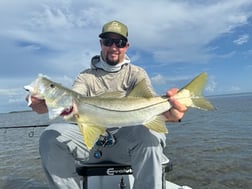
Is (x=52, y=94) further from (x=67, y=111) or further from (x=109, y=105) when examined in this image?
(x=109, y=105)

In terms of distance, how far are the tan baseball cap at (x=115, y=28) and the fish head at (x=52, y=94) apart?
1.48 m

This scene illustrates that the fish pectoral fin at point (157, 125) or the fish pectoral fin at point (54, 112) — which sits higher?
the fish pectoral fin at point (54, 112)

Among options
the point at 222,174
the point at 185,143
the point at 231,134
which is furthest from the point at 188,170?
the point at 231,134

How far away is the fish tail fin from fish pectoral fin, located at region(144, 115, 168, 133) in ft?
1.03

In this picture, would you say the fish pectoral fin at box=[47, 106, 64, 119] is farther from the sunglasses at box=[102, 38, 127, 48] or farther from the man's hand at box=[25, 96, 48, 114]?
the sunglasses at box=[102, 38, 127, 48]

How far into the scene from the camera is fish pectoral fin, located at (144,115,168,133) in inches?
137

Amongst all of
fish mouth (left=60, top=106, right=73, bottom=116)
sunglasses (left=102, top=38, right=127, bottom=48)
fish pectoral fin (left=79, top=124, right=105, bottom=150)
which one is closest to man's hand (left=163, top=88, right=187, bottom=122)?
fish pectoral fin (left=79, top=124, right=105, bottom=150)

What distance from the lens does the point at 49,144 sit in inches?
142

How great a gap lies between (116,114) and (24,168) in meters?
8.34

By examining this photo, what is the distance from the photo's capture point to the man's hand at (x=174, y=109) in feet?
11.6

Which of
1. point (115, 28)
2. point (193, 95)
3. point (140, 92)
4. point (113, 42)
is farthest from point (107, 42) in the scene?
point (193, 95)

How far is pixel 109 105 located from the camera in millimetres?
3326

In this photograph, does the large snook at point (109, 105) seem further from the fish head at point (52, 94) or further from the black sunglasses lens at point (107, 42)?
the black sunglasses lens at point (107, 42)

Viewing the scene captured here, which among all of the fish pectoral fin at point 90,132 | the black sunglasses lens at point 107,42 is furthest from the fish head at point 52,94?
the black sunglasses lens at point 107,42
